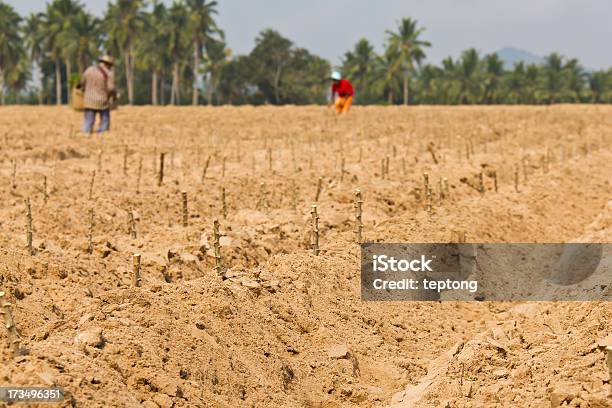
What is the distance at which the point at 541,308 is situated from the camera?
6680 mm

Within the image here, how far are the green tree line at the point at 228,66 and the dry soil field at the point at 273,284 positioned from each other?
38.1 m

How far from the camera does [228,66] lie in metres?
54.8

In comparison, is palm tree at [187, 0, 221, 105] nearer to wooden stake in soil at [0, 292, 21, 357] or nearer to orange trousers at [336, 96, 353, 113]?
orange trousers at [336, 96, 353, 113]

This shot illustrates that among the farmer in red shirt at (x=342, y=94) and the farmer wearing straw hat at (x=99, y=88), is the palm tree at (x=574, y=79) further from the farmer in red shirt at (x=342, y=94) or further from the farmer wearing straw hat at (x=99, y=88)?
the farmer wearing straw hat at (x=99, y=88)

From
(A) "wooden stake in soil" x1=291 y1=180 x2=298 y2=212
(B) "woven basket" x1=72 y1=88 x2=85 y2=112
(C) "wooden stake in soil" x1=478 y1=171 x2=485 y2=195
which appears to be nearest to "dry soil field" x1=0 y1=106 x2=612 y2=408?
(A) "wooden stake in soil" x1=291 y1=180 x2=298 y2=212

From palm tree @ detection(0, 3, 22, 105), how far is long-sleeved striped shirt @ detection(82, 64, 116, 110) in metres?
43.2

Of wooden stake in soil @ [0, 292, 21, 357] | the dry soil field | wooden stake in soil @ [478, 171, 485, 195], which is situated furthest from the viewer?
wooden stake in soil @ [478, 171, 485, 195]

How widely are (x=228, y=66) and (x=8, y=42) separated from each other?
636 inches

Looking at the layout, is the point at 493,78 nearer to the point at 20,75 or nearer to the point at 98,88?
the point at 20,75

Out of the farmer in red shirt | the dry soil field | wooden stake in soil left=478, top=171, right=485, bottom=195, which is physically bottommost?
the dry soil field

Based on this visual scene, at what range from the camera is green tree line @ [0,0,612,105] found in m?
50.5

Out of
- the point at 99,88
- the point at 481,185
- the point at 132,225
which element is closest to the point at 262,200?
the point at 132,225

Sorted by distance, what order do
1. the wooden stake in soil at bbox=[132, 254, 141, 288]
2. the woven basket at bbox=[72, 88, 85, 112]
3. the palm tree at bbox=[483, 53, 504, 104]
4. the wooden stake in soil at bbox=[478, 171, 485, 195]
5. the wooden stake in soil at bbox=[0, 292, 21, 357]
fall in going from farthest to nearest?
the palm tree at bbox=[483, 53, 504, 104]
the woven basket at bbox=[72, 88, 85, 112]
the wooden stake in soil at bbox=[478, 171, 485, 195]
the wooden stake in soil at bbox=[132, 254, 141, 288]
the wooden stake in soil at bbox=[0, 292, 21, 357]

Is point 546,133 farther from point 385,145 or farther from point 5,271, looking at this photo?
point 5,271
